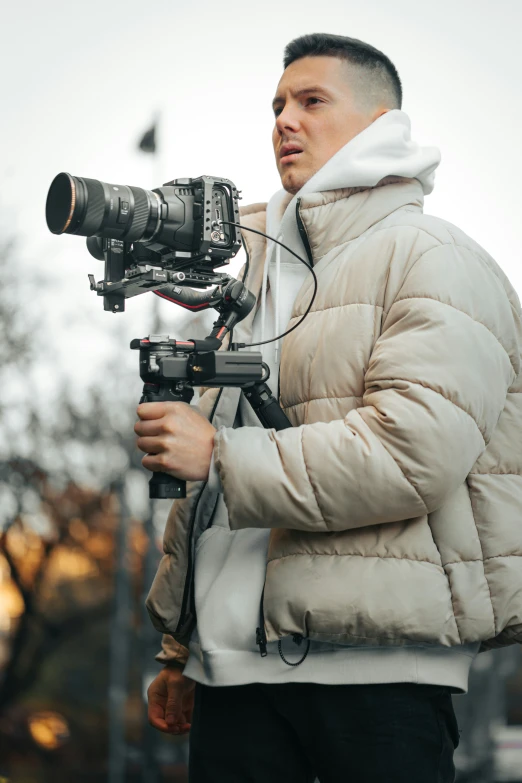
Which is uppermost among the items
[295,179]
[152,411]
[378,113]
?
[378,113]

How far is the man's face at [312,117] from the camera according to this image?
1348 millimetres

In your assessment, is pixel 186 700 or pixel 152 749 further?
pixel 152 749

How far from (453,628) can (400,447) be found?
0.75 ft

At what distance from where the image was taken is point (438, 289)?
3.54ft

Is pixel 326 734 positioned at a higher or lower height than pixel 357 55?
lower

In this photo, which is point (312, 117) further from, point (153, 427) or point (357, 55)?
point (153, 427)

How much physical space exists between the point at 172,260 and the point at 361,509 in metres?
0.43

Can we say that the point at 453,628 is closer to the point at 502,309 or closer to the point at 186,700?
the point at 502,309

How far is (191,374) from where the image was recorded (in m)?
1.12

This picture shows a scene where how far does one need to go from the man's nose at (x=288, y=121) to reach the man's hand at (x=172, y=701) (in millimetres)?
896

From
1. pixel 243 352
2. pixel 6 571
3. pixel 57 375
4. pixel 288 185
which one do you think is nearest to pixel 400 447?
pixel 243 352

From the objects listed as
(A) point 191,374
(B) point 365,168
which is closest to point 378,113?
(B) point 365,168

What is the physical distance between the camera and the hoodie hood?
1.25 m

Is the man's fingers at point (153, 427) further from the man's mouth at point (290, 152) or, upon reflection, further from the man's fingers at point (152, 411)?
the man's mouth at point (290, 152)
